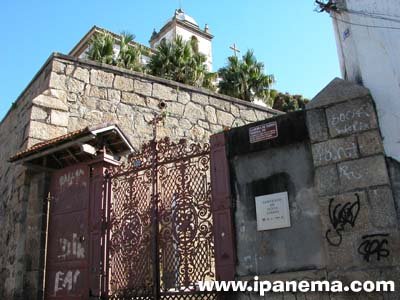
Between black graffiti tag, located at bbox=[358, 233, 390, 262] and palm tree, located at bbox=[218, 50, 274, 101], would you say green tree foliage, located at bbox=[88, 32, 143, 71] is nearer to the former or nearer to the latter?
palm tree, located at bbox=[218, 50, 274, 101]

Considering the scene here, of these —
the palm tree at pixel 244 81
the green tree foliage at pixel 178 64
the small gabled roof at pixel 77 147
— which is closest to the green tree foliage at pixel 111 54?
the green tree foliage at pixel 178 64

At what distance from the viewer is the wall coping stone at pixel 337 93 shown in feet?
Answer: 14.0

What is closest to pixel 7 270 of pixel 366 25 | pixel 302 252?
pixel 302 252

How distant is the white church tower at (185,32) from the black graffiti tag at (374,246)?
3154cm

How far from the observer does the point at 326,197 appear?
4164 millimetres

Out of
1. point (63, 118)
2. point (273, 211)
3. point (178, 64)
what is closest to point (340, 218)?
point (273, 211)

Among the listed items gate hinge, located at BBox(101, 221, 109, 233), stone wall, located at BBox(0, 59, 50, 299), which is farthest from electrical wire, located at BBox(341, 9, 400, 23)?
stone wall, located at BBox(0, 59, 50, 299)

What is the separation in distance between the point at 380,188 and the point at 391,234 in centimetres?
43

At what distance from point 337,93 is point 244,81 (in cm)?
1552

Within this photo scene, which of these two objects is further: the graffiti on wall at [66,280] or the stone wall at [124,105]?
the stone wall at [124,105]

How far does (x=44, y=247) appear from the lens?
20.4ft

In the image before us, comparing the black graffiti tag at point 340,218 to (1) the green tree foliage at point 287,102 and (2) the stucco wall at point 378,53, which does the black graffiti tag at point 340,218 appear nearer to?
(2) the stucco wall at point 378,53

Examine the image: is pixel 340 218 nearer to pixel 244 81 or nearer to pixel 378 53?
pixel 378 53

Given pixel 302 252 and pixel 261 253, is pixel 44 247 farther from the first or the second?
pixel 302 252
